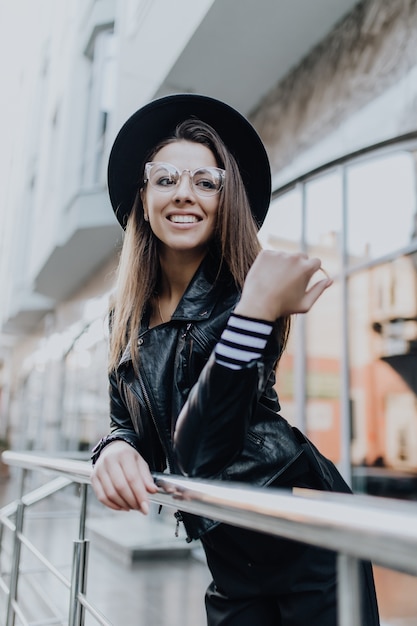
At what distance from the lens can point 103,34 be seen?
9312 mm

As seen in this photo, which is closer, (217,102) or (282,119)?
(217,102)

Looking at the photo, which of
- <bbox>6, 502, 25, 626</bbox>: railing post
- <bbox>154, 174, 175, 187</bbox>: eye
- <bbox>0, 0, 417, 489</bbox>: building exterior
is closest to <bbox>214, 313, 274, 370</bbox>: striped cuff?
<bbox>154, 174, 175, 187</bbox>: eye

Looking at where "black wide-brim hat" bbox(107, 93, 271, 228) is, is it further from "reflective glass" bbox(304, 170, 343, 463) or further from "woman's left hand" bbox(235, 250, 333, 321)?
"reflective glass" bbox(304, 170, 343, 463)

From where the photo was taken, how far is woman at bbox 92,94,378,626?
32.2 inches

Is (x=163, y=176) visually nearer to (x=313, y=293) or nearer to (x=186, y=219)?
(x=186, y=219)

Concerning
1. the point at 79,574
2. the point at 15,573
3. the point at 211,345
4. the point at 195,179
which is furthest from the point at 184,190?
the point at 15,573

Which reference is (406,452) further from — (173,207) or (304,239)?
(173,207)

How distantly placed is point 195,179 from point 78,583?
1324mm

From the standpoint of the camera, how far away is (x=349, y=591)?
0.61m

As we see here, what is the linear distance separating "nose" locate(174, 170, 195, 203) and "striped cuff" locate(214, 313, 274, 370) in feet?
1.19

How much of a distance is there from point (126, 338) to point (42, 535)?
6.39m

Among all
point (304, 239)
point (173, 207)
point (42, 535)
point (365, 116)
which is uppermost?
point (365, 116)

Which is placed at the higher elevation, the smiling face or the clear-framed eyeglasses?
the clear-framed eyeglasses

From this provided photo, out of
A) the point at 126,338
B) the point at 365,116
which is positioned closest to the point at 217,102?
the point at 126,338
